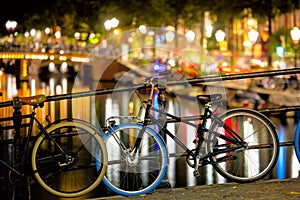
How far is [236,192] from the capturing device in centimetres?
688

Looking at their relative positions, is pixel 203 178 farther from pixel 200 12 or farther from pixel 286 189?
pixel 200 12

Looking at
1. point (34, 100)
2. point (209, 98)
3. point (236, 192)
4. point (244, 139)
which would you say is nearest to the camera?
point (34, 100)

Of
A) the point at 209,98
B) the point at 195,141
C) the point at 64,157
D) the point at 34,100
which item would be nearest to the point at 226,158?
the point at 195,141

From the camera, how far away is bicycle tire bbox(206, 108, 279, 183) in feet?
23.3

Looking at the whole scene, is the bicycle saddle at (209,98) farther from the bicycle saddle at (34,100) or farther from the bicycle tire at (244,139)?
the bicycle saddle at (34,100)

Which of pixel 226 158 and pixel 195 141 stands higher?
pixel 195 141

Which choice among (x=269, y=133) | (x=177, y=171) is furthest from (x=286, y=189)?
(x=177, y=171)

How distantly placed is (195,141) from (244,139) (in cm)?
69

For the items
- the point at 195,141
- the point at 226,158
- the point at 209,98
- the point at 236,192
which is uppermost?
the point at 209,98

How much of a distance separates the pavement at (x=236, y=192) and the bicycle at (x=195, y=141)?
10 cm

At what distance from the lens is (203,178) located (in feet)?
35.0

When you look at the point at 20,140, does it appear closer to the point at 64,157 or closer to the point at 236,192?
the point at 64,157

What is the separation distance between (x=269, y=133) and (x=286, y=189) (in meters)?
0.66

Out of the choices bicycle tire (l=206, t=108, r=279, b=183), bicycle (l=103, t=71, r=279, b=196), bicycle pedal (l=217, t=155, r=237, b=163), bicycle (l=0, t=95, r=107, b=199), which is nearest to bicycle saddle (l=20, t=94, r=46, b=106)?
bicycle (l=0, t=95, r=107, b=199)
